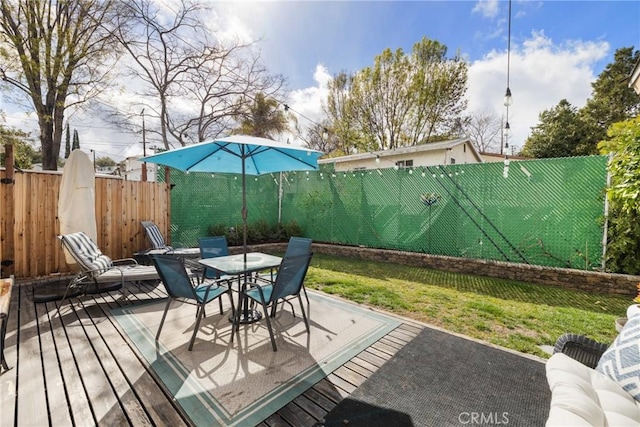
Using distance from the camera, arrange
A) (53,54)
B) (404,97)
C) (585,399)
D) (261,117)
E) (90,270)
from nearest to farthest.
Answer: (585,399) → (90,270) → (53,54) → (261,117) → (404,97)

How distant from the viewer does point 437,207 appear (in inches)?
243

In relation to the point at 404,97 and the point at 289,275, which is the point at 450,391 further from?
the point at 404,97

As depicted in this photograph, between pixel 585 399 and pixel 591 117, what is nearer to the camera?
pixel 585 399

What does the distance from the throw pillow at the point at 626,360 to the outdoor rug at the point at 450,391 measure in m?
0.50

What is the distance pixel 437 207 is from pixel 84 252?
20.7ft

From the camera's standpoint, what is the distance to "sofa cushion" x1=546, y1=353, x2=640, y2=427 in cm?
126

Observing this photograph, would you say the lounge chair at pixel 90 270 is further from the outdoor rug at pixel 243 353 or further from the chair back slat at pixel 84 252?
Result: the outdoor rug at pixel 243 353

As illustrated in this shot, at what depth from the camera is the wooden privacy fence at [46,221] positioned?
4250mm

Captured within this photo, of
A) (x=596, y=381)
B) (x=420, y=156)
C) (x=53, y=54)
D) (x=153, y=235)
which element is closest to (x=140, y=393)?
(x=596, y=381)

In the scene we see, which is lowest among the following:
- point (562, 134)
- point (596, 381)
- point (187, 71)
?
point (596, 381)

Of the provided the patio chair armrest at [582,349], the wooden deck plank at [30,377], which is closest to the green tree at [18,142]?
the wooden deck plank at [30,377]

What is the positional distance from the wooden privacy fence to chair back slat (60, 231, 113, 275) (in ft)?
1.66

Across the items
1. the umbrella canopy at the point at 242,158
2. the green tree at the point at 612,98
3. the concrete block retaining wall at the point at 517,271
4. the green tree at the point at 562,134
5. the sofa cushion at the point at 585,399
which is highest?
the green tree at the point at 612,98

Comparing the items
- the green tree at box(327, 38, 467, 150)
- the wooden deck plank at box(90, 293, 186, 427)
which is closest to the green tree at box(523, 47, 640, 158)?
the green tree at box(327, 38, 467, 150)
